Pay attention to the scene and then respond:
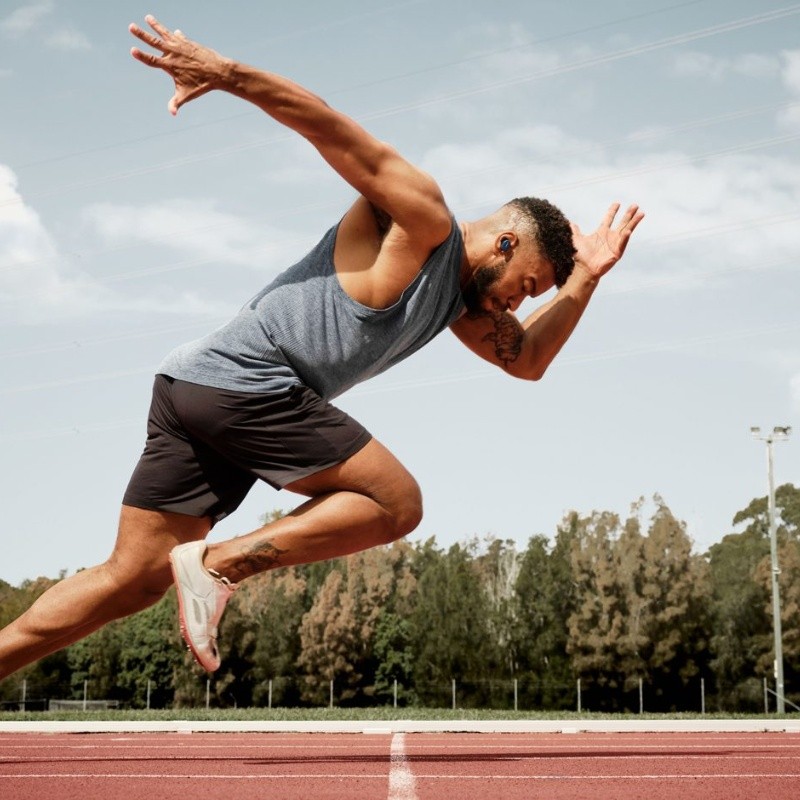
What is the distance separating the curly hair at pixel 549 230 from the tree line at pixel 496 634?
41.7 metres

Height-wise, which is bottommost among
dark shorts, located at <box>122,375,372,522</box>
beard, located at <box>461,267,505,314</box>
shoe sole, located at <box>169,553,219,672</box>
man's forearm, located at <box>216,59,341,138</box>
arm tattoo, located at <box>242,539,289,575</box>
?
shoe sole, located at <box>169,553,219,672</box>

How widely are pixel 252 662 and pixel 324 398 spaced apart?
49.7 m

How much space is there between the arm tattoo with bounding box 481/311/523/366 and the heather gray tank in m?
0.64

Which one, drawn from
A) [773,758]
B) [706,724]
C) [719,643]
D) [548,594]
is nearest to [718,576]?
[719,643]

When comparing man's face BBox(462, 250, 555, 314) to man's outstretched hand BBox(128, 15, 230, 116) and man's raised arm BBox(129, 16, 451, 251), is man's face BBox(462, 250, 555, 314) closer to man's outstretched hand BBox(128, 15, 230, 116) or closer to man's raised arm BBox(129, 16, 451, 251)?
man's raised arm BBox(129, 16, 451, 251)

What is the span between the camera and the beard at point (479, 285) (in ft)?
14.3

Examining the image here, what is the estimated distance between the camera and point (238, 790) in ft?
12.5

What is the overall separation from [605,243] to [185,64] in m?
2.48

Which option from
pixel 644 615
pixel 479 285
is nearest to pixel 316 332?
pixel 479 285

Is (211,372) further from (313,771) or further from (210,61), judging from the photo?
(313,771)

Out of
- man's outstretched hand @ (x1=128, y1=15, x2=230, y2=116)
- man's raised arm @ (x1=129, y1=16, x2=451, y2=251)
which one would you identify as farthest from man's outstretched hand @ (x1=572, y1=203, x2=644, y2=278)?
man's outstretched hand @ (x1=128, y1=15, x2=230, y2=116)

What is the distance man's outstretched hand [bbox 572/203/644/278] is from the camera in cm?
540

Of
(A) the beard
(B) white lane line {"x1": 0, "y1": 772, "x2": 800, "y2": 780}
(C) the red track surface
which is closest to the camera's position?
(C) the red track surface

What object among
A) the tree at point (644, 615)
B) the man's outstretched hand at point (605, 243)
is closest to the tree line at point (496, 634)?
the tree at point (644, 615)
